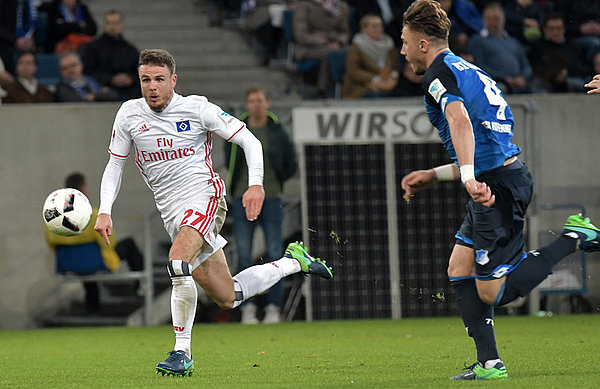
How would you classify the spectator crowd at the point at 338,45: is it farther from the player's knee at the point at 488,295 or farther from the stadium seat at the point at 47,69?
the player's knee at the point at 488,295

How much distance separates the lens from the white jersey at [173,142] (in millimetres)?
6781

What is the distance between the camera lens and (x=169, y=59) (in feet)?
22.1

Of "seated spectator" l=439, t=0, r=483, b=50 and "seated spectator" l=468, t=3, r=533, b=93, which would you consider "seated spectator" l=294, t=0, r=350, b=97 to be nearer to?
"seated spectator" l=439, t=0, r=483, b=50

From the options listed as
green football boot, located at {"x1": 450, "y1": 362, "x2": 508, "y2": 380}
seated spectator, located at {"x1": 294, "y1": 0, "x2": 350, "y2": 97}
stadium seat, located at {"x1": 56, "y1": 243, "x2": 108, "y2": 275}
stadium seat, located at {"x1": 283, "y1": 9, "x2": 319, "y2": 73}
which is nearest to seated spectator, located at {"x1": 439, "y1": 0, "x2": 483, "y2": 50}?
seated spectator, located at {"x1": 294, "y1": 0, "x2": 350, "y2": 97}

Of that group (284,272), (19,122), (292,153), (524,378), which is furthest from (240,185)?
(524,378)

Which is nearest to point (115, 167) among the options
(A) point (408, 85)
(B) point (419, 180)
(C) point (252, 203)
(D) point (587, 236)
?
(C) point (252, 203)

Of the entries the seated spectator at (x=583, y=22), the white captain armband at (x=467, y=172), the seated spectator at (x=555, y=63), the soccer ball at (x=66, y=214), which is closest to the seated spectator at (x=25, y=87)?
the soccer ball at (x=66, y=214)

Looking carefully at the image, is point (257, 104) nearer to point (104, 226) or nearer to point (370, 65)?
point (370, 65)

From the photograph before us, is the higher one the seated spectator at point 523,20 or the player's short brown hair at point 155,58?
the seated spectator at point 523,20

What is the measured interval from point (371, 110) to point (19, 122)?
4.24 m

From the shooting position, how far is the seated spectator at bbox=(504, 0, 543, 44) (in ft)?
49.8

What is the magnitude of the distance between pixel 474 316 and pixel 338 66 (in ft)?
28.9

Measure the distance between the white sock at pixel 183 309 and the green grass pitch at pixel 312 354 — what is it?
0.26 meters

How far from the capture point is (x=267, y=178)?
12.0 m
